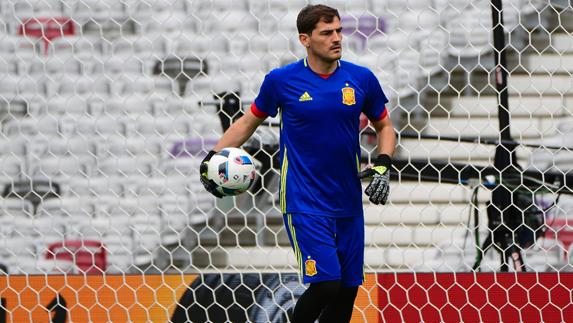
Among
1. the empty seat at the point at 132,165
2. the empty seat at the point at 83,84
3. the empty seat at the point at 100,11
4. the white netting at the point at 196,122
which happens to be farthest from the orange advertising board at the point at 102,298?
the empty seat at the point at 100,11

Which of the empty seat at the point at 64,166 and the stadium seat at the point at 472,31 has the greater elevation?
the stadium seat at the point at 472,31

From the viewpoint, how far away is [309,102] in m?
3.17

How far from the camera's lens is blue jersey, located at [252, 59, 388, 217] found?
3.18m

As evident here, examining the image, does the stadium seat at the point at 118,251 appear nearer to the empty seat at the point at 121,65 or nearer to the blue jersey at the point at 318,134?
the empty seat at the point at 121,65

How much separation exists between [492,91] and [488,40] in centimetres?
31

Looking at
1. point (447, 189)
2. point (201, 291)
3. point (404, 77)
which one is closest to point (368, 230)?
point (447, 189)

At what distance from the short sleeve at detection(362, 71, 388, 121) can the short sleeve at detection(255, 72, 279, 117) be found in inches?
11.9

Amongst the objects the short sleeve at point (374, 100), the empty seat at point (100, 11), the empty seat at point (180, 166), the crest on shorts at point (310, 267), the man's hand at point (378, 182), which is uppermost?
the short sleeve at point (374, 100)

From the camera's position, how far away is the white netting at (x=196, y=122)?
16.9ft

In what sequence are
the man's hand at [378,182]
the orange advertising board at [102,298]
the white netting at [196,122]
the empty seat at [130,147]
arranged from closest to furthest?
the man's hand at [378,182]
the orange advertising board at [102,298]
the white netting at [196,122]
the empty seat at [130,147]

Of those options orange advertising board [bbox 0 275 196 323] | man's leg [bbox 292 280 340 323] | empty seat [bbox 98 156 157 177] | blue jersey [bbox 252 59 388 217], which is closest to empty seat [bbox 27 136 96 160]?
empty seat [bbox 98 156 157 177]

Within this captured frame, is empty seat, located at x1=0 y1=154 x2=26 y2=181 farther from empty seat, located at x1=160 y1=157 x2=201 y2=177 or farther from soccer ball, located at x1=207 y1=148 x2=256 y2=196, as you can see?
soccer ball, located at x1=207 y1=148 x2=256 y2=196

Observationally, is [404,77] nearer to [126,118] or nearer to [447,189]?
[447,189]

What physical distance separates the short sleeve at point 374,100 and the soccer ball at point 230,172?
447mm
